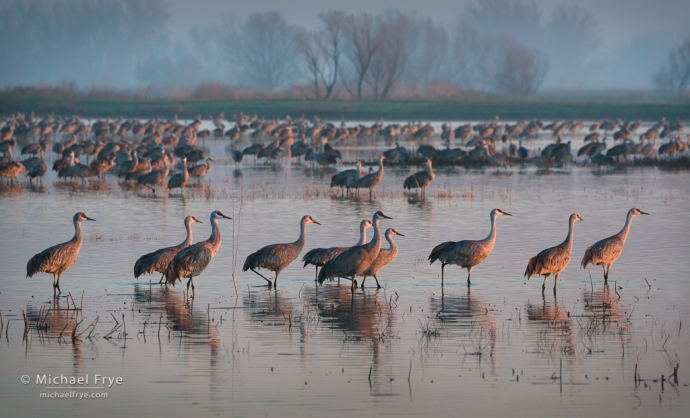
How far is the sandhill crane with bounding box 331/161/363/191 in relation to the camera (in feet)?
89.6

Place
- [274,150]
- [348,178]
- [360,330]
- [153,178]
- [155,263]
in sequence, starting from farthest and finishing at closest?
[274,150] → [153,178] → [348,178] → [155,263] → [360,330]

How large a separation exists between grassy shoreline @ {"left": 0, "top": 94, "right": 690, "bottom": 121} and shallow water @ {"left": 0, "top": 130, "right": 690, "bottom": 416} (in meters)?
50.4

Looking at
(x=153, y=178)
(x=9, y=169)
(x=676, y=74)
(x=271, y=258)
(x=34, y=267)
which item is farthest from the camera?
(x=676, y=74)

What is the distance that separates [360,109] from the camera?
72.6 metres

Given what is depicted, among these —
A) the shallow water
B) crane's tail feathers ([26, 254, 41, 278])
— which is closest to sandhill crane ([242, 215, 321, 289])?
the shallow water

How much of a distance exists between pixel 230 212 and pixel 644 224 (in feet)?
26.8

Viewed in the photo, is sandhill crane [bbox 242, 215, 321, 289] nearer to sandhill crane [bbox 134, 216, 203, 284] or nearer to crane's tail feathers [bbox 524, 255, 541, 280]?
sandhill crane [bbox 134, 216, 203, 284]

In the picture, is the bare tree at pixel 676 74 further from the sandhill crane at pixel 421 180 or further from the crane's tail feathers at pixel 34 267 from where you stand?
the crane's tail feathers at pixel 34 267

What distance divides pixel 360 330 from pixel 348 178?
15664mm

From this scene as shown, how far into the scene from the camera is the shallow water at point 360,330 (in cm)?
955

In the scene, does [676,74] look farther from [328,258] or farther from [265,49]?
[328,258]

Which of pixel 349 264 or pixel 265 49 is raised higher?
pixel 265 49

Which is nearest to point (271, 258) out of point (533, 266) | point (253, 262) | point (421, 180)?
point (253, 262)

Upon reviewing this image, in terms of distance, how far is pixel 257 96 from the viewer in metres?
84.8
